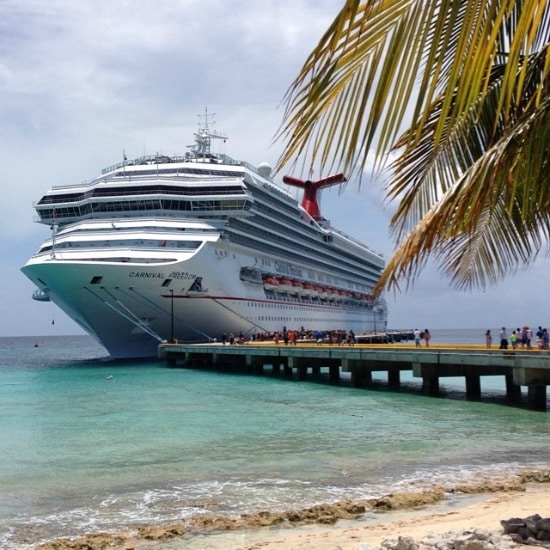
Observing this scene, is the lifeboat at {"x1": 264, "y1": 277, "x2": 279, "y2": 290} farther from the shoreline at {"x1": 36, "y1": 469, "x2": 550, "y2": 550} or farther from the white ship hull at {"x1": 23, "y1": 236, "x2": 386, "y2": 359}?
the shoreline at {"x1": 36, "y1": 469, "x2": 550, "y2": 550}

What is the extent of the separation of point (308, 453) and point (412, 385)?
1828cm

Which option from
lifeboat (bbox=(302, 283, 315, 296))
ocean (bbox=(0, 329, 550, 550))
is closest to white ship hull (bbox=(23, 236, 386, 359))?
lifeboat (bbox=(302, 283, 315, 296))

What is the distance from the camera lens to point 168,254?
1654 inches

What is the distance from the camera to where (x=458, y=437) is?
54.2 ft

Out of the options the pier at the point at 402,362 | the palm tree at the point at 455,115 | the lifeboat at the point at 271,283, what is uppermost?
the lifeboat at the point at 271,283

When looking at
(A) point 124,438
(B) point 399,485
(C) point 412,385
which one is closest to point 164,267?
(C) point 412,385

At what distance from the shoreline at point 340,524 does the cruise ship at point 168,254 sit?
25855mm

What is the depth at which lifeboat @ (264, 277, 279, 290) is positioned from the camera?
5303 cm

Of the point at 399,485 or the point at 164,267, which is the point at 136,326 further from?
the point at 399,485

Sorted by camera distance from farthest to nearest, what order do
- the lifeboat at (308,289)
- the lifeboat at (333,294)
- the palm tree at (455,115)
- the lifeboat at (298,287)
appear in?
the lifeboat at (333,294), the lifeboat at (308,289), the lifeboat at (298,287), the palm tree at (455,115)

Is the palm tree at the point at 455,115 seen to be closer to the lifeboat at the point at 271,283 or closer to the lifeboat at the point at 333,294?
the lifeboat at the point at 271,283

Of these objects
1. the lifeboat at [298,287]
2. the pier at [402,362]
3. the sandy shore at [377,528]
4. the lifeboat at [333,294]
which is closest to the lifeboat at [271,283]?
the lifeboat at [298,287]

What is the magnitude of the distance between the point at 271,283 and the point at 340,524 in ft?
147

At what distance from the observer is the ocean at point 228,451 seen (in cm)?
1045
